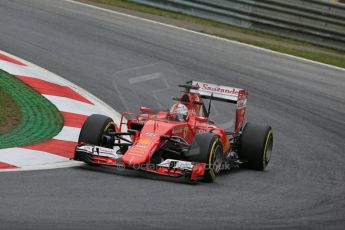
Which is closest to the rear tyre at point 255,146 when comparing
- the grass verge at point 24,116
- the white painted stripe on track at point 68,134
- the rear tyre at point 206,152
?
the rear tyre at point 206,152

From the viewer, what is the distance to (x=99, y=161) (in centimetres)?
966

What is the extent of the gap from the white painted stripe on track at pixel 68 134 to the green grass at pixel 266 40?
8313mm

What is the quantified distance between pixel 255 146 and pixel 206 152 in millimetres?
1416

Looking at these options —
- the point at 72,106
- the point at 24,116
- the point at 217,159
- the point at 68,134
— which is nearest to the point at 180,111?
the point at 217,159

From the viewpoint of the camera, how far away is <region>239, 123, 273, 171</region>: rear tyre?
1087 cm

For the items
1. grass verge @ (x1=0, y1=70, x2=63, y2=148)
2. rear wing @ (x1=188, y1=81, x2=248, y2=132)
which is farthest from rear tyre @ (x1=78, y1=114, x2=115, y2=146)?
rear wing @ (x1=188, y1=81, x2=248, y2=132)

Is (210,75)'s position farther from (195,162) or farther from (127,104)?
(195,162)

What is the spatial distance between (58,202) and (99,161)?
218 centimetres

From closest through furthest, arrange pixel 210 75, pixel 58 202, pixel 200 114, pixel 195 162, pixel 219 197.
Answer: pixel 58 202
pixel 219 197
pixel 195 162
pixel 200 114
pixel 210 75

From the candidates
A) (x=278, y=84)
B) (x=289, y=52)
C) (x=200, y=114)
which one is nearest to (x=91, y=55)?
(x=278, y=84)

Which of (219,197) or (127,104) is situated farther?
(127,104)

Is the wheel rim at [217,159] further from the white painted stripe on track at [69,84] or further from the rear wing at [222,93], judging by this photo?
the white painted stripe on track at [69,84]

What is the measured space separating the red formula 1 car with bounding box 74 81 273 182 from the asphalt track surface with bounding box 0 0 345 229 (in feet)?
0.56

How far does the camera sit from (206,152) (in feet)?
31.5
